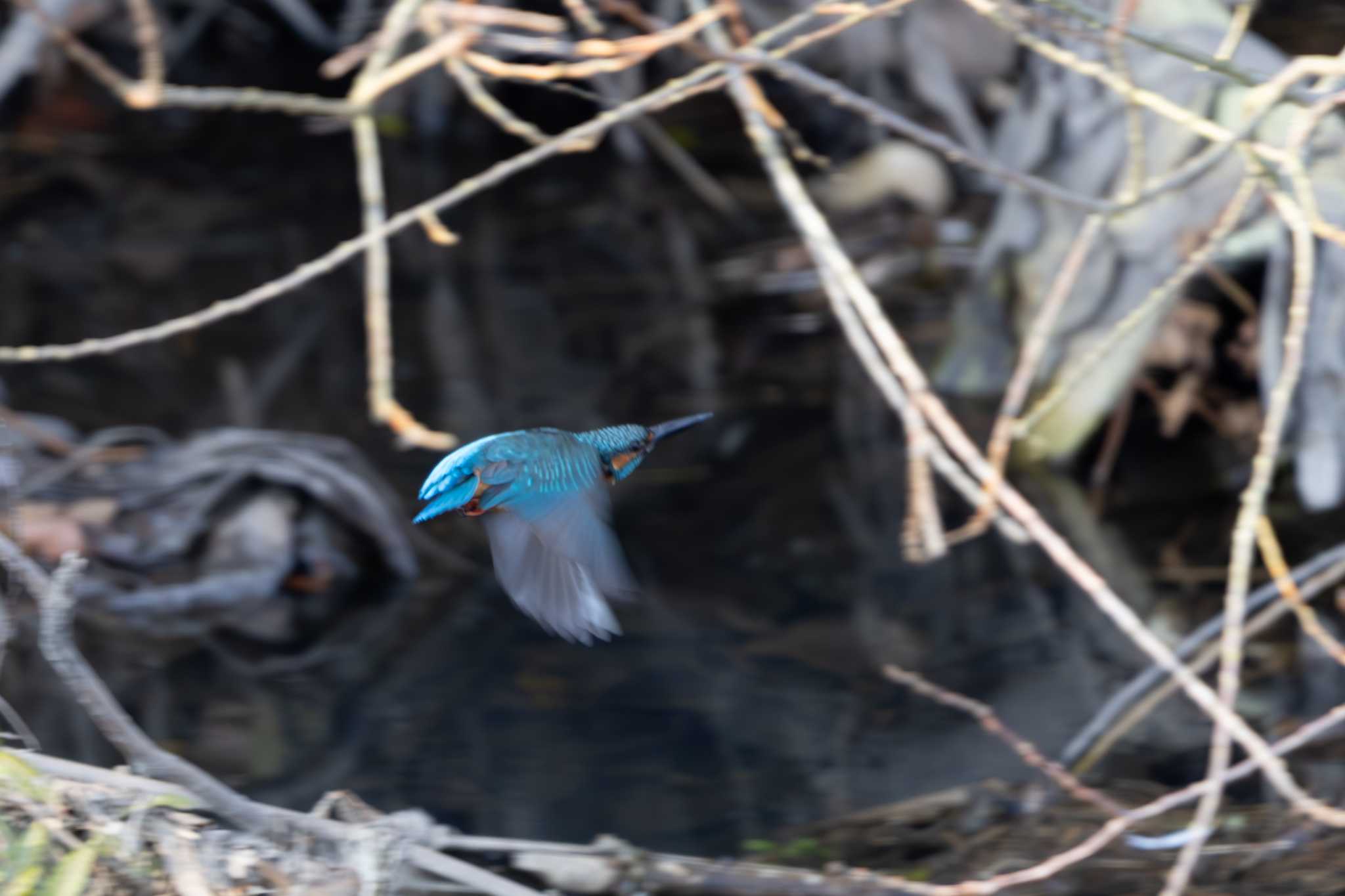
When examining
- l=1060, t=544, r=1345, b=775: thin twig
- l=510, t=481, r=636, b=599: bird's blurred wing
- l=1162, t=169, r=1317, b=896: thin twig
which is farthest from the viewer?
l=1060, t=544, r=1345, b=775: thin twig

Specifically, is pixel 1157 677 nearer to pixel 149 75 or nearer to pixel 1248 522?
pixel 1248 522

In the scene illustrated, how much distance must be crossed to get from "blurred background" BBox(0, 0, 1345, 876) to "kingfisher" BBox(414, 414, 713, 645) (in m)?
0.52

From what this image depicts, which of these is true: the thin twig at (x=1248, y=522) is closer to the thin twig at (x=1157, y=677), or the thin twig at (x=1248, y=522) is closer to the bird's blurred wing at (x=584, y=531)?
the thin twig at (x=1157, y=677)

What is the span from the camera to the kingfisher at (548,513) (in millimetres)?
997

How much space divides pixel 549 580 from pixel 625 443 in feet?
0.49

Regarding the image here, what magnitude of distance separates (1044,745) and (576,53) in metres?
1.37

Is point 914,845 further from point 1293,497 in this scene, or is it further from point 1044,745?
point 1293,497

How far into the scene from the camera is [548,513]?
1.05 metres

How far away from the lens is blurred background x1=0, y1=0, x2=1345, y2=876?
239cm

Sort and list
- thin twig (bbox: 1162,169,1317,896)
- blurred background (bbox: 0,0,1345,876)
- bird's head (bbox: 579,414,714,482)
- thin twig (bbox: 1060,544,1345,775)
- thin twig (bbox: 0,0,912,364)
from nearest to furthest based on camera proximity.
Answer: bird's head (bbox: 579,414,714,482) < thin twig (bbox: 1162,169,1317,896) < thin twig (bbox: 0,0,912,364) < thin twig (bbox: 1060,544,1345,775) < blurred background (bbox: 0,0,1345,876)

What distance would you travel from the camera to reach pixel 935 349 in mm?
3900

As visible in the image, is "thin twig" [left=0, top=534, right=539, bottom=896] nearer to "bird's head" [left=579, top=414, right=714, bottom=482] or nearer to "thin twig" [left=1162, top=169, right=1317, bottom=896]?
"bird's head" [left=579, top=414, right=714, bottom=482]

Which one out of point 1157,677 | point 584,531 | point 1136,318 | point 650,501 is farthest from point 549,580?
point 650,501

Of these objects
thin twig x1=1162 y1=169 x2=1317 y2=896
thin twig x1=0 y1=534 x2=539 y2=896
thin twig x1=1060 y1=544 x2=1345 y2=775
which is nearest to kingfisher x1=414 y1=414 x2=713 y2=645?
thin twig x1=0 y1=534 x2=539 y2=896
